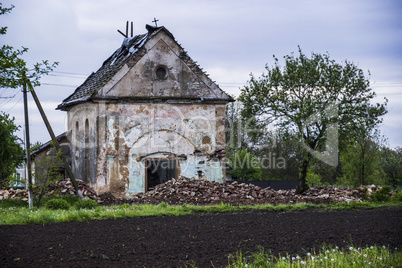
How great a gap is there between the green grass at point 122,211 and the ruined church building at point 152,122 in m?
4.86

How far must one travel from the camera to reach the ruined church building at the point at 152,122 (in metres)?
24.7

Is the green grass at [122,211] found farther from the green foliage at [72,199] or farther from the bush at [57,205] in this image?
the green foliage at [72,199]

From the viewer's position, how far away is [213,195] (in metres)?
23.5

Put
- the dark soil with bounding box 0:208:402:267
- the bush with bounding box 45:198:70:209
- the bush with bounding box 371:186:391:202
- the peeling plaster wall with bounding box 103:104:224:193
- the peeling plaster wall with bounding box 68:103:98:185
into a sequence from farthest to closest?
the peeling plaster wall with bounding box 68:103:98:185 → the peeling plaster wall with bounding box 103:104:224:193 → the bush with bounding box 371:186:391:202 → the bush with bounding box 45:198:70:209 → the dark soil with bounding box 0:208:402:267

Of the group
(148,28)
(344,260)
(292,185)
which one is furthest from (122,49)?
(344,260)

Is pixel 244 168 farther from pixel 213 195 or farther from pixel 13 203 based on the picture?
pixel 13 203

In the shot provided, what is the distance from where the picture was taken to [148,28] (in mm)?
26812

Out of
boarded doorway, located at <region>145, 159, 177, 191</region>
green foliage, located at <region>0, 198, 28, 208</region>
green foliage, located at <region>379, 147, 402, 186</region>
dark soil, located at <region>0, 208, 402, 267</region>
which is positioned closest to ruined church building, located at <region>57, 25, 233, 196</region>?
boarded doorway, located at <region>145, 159, 177, 191</region>

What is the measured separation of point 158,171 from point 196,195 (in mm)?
3134

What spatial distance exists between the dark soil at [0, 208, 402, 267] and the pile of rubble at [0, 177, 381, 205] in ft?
23.3

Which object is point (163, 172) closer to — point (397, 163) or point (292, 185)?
point (292, 185)

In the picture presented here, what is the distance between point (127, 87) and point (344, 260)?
1885 cm

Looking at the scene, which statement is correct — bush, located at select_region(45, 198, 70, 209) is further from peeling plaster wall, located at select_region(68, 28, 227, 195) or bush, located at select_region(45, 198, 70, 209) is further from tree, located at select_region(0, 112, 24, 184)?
tree, located at select_region(0, 112, 24, 184)

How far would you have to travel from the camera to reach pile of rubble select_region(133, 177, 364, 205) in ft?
74.2
